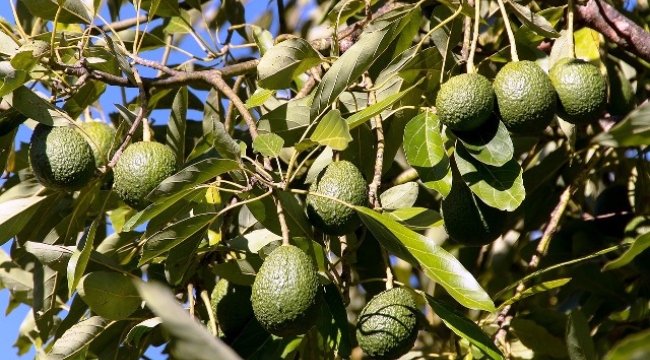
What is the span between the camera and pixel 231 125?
2309 millimetres

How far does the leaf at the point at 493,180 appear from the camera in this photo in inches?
68.4

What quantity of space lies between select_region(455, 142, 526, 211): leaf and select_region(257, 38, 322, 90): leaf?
41 cm

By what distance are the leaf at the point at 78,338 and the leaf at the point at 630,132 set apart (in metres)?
1.27

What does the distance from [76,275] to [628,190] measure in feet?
5.46

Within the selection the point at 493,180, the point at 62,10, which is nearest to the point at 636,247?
the point at 493,180

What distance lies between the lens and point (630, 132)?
123cm

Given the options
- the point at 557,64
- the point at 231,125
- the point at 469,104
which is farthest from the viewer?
the point at 231,125

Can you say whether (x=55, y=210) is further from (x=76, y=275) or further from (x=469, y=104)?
(x=469, y=104)

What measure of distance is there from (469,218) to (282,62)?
518 millimetres

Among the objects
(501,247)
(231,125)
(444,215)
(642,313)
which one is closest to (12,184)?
(231,125)

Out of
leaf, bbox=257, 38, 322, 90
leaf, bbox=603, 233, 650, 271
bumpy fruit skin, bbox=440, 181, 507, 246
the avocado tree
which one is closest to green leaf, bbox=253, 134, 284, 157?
the avocado tree

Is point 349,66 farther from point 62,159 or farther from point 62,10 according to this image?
point 62,10

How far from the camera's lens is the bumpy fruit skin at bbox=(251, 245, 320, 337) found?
161 cm

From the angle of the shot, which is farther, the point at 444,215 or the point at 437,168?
the point at 444,215
